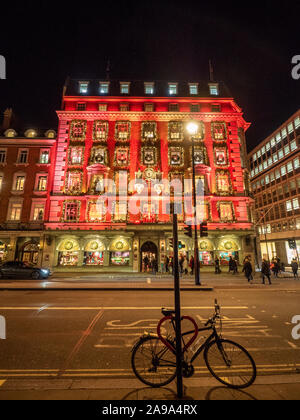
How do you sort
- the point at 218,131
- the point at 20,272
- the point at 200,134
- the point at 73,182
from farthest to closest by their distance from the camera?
the point at 218,131 < the point at 200,134 < the point at 73,182 < the point at 20,272

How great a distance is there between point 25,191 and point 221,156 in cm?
2555

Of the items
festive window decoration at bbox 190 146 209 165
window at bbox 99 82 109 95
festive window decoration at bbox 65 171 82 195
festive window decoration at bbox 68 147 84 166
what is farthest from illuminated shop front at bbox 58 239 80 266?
window at bbox 99 82 109 95

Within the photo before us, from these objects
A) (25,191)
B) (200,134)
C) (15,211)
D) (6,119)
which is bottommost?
(15,211)

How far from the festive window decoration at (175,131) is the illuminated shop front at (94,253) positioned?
53.7ft

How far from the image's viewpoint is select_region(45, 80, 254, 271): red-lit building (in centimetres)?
2480

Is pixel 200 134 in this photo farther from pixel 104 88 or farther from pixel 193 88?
pixel 104 88

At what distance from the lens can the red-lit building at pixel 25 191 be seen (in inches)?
998

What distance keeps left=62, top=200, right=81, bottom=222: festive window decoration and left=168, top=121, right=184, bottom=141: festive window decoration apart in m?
14.7

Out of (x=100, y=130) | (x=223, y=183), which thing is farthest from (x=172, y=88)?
(x=223, y=183)

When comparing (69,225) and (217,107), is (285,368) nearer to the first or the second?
(69,225)

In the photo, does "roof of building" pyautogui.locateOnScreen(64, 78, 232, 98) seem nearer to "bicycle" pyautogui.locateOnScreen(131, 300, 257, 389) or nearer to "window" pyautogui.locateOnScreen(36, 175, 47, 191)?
"window" pyautogui.locateOnScreen(36, 175, 47, 191)

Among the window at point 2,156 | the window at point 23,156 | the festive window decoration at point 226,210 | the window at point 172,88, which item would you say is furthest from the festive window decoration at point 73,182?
the window at point 172,88

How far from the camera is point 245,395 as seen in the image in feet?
10.4

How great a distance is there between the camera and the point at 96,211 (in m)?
25.1
